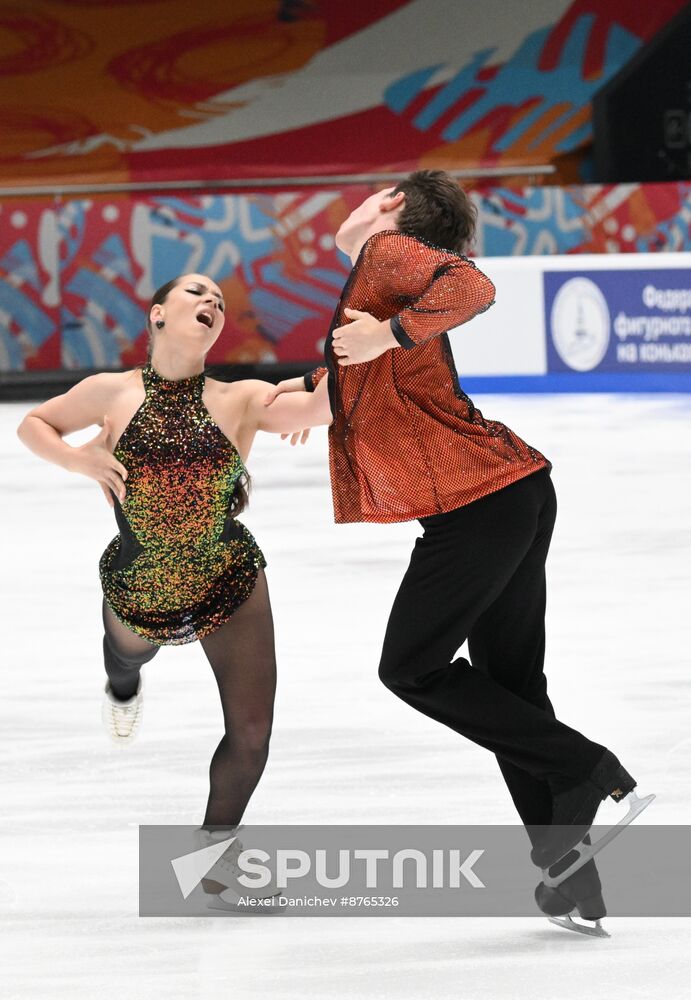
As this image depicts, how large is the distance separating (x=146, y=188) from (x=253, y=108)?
1518 mm

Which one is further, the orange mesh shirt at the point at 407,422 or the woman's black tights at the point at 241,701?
the woman's black tights at the point at 241,701

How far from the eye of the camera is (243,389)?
279cm

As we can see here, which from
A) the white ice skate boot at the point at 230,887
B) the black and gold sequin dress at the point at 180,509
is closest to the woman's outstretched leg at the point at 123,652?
the black and gold sequin dress at the point at 180,509

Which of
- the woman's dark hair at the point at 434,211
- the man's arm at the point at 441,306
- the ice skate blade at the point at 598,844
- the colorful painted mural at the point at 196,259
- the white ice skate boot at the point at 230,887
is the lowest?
the colorful painted mural at the point at 196,259

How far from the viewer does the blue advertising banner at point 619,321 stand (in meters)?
11.0

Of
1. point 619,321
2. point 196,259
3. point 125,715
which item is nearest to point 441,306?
point 125,715

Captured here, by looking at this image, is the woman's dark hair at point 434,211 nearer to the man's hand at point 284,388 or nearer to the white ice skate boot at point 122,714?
the man's hand at point 284,388

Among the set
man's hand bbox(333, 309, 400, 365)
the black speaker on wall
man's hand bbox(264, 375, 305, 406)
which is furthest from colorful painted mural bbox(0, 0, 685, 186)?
man's hand bbox(333, 309, 400, 365)

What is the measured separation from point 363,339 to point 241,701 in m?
0.69

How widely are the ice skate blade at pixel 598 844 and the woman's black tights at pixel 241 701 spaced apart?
0.53 metres

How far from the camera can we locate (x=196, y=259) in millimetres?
14219

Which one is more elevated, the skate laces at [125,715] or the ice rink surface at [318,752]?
the skate laces at [125,715]

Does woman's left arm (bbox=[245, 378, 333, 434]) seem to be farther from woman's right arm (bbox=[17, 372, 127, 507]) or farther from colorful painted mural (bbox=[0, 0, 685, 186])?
colorful painted mural (bbox=[0, 0, 685, 186])

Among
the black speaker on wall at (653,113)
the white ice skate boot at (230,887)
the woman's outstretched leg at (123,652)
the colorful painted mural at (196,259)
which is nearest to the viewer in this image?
the white ice skate boot at (230,887)
